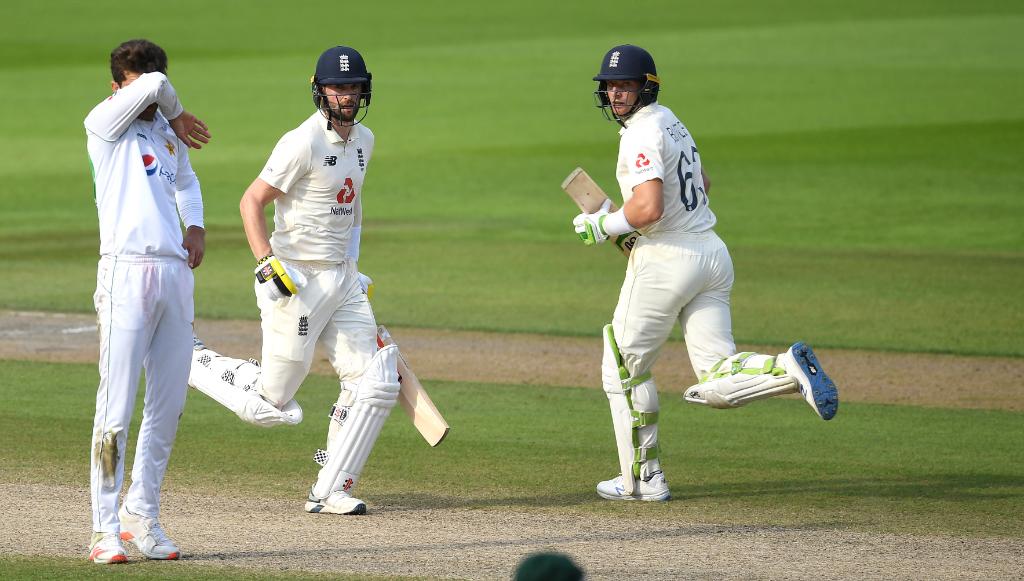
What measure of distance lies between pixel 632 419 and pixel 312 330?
1.64 meters

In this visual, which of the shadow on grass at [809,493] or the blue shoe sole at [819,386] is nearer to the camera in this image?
the blue shoe sole at [819,386]

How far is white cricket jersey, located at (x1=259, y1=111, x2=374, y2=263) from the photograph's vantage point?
7828 mm

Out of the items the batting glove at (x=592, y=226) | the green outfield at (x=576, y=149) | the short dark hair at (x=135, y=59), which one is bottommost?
the green outfield at (x=576, y=149)

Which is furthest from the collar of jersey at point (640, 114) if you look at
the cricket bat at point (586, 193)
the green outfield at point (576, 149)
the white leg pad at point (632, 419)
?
the green outfield at point (576, 149)

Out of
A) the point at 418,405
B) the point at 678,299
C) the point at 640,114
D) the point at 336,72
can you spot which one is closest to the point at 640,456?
the point at 678,299

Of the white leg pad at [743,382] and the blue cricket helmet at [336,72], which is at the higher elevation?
the blue cricket helmet at [336,72]

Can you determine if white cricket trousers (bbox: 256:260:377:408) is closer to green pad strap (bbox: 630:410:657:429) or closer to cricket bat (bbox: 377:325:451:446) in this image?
cricket bat (bbox: 377:325:451:446)

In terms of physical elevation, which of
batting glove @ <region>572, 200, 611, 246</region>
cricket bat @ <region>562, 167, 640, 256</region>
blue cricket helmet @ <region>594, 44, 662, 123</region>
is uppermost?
blue cricket helmet @ <region>594, 44, 662, 123</region>

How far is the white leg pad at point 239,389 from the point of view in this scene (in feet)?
25.7

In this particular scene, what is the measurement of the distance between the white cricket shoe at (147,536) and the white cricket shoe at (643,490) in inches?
91.5

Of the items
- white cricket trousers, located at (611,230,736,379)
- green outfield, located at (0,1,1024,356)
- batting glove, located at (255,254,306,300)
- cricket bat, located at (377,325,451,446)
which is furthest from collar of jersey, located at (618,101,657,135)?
green outfield, located at (0,1,1024,356)

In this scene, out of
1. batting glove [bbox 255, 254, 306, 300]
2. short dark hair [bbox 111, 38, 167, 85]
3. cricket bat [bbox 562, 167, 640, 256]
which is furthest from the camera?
cricket bat [bbox 562, 167, 640, 256]

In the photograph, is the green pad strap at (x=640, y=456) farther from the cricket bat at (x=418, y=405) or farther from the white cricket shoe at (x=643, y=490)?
the cricket bat at (x=418, y=405)

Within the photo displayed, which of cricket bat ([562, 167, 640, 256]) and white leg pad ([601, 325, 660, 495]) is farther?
cricket bat ([562, 167, 640, 256])
